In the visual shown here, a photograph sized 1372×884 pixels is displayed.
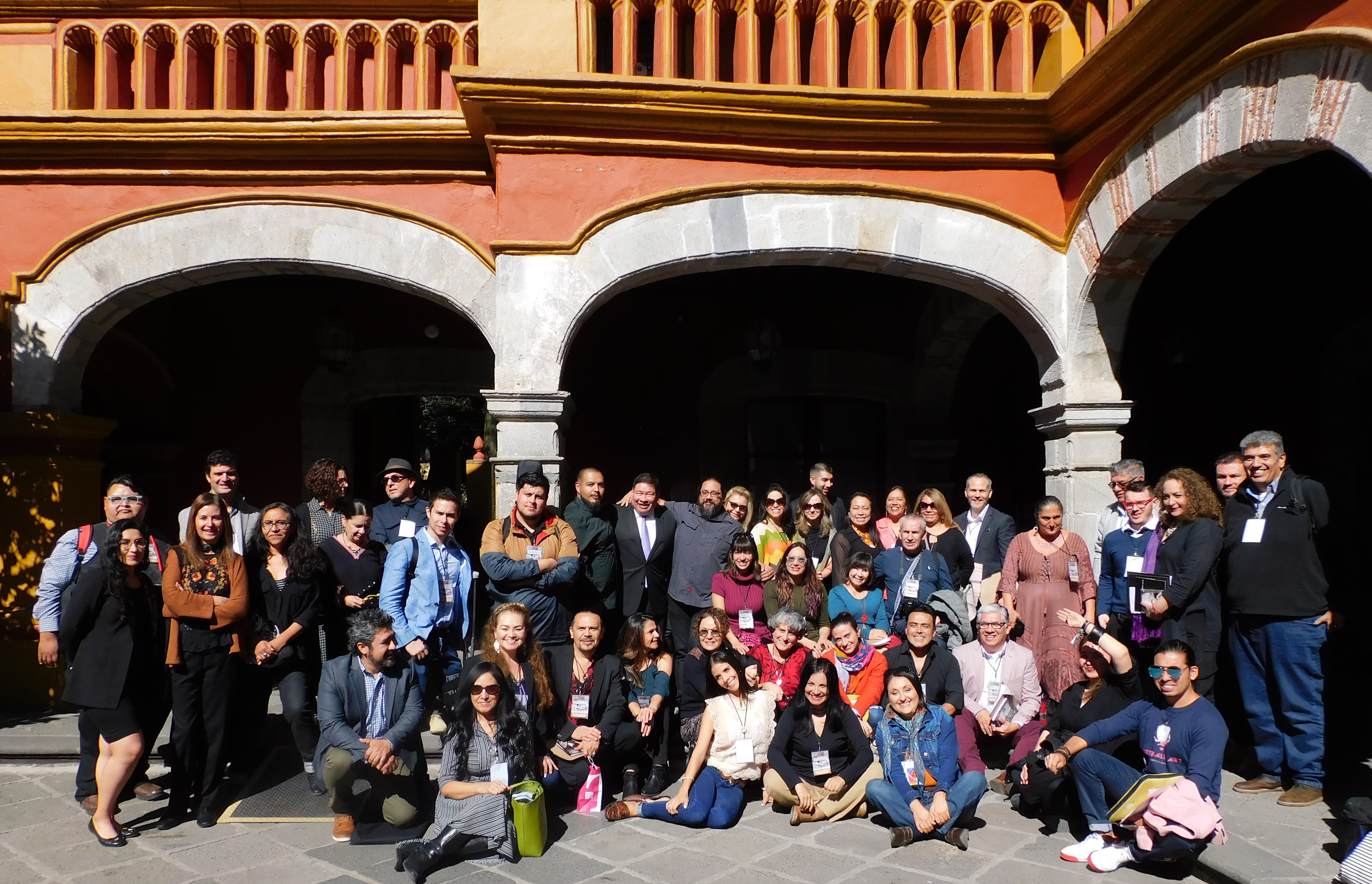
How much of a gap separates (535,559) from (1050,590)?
2468 mm

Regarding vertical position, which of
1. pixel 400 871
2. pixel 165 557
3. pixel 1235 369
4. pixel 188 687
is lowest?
pixel 400 871

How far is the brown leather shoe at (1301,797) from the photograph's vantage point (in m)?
3.76

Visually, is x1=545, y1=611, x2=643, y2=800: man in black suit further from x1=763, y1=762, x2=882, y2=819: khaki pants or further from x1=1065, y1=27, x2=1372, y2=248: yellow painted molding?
x1=1065, y1=27, x2=1372, y2=248: yellow painted molding

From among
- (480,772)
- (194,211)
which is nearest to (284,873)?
(480,772)

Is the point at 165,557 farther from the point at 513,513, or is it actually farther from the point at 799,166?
the point at 799,166

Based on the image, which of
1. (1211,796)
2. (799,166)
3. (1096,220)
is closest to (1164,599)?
(1211,796)

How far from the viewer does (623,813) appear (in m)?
3.78

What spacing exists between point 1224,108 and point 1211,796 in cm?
280

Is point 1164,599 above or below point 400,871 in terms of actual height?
above

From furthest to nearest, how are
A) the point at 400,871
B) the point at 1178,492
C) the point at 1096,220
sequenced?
the point at 1096,220 → the point at 1178,492 → the point at 400,871

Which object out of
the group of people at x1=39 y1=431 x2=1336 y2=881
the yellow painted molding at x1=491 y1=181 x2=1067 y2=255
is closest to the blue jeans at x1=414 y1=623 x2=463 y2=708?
the group of people at x1=39 y1=431 x2=1336 y2=881

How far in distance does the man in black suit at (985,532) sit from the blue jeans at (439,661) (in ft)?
8.80

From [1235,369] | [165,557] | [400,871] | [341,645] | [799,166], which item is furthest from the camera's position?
[1235,369]

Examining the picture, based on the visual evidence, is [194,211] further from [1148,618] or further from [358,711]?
[1148,618]
